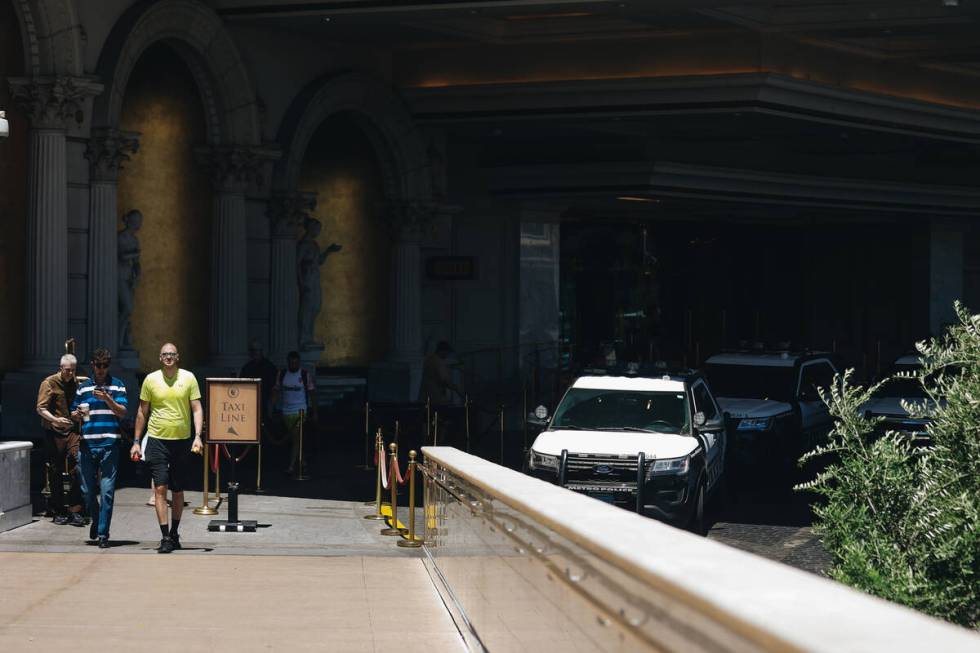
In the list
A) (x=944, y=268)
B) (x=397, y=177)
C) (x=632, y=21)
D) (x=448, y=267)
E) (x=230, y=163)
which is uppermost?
(x=632, y=21)

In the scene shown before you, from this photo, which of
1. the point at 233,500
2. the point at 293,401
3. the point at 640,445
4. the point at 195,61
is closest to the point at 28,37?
the point at 195,61

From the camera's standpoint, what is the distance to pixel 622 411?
1673 centimetres

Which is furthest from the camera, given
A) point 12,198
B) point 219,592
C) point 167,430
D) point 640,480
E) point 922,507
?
point 12,198

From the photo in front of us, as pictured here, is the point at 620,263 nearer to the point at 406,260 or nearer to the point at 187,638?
the point at 406,260

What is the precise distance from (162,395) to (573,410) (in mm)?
5245

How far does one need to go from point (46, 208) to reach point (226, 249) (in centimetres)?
510

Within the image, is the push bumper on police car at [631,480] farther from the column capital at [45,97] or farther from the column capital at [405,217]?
the column capital at [405,217]

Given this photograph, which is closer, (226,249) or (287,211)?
(226,249)

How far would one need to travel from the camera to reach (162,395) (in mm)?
13266

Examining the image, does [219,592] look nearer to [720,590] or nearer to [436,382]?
[720,590]

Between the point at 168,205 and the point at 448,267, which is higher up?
the point at 168,205

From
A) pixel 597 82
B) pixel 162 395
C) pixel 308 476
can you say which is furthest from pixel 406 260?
pixel 162 395

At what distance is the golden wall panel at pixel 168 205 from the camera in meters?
24.9

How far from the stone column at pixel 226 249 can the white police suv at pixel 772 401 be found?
8634 millimetres
